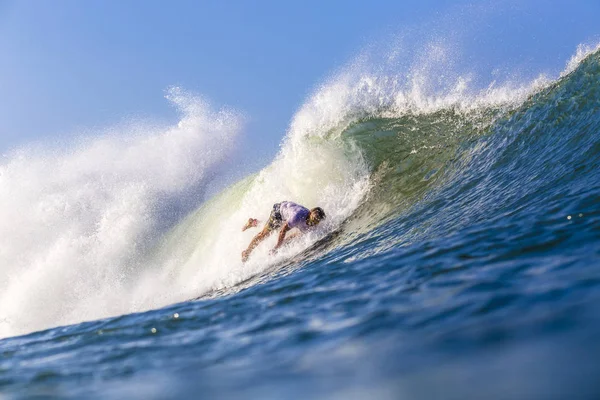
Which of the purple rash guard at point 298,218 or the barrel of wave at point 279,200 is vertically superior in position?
the barrel of wave at point 279,200

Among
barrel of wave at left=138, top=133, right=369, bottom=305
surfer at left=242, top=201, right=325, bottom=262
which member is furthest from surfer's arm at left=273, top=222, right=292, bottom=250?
barrel of wave at left=138, top=133, right=369, bottom=305

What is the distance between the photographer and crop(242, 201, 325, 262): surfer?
934 centimetres

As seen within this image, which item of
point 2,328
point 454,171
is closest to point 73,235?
point 2,328

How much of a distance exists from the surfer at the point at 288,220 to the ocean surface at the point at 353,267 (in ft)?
0.78

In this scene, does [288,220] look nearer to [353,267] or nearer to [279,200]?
[279,200]

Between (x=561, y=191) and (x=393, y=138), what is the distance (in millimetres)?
6853

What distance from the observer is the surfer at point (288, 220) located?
9336mm

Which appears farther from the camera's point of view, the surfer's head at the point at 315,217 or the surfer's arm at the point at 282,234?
the surfer's head at the point at 315,217

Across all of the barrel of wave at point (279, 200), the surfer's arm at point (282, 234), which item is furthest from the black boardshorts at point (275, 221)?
the surfer's arm at point (282, 234)

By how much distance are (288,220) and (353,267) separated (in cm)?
450

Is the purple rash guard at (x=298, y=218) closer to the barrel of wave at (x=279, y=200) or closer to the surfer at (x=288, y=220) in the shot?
the surfer at (x=288, y=220)

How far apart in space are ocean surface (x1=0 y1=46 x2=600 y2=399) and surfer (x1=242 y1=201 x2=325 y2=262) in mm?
237

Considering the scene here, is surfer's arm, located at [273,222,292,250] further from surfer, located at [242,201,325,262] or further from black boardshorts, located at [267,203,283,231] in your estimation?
black boardshorts, located at [267,203,283,231]

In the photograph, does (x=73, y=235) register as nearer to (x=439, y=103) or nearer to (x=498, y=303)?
(x=439, y=103)
